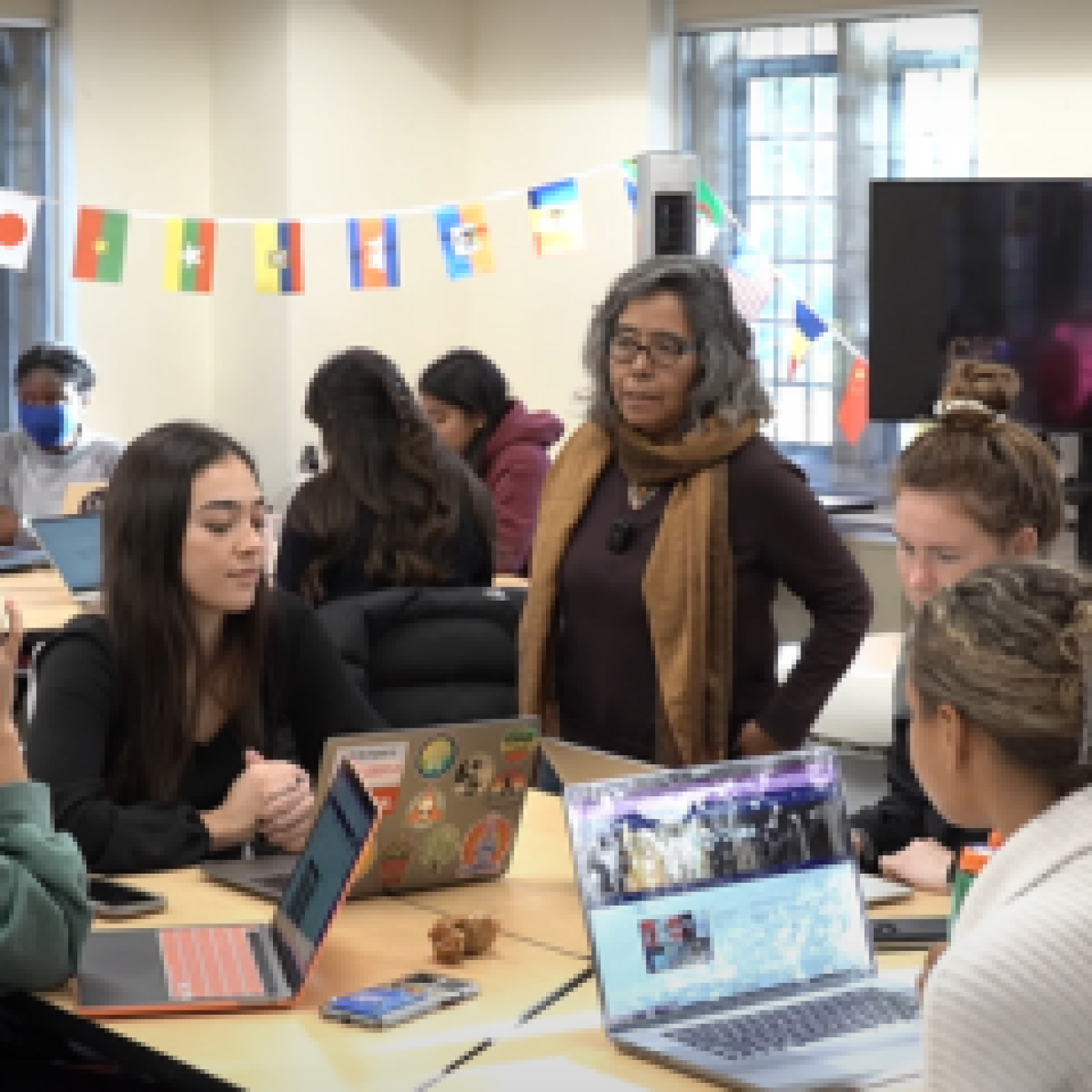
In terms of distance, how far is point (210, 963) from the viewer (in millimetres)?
2158

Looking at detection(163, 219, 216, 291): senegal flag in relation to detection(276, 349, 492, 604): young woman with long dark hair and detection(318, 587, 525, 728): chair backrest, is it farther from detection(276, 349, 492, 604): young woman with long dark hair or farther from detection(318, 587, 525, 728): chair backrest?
detection(318, 587, 525, 728): chair backrest

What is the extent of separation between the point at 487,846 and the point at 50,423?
3.57m

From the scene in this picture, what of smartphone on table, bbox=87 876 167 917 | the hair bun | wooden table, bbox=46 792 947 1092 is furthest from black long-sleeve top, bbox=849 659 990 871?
smartphone on table, bbox=87 876 167 917

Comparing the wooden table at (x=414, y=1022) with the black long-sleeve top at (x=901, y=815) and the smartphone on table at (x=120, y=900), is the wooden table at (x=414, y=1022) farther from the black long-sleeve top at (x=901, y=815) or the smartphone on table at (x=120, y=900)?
the black long-sleeve top at (x=901, y=815)

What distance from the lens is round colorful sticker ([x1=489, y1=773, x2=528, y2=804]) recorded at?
2451 millimetres

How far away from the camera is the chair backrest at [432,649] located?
356 centimetres

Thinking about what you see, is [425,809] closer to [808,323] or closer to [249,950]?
[249,950]

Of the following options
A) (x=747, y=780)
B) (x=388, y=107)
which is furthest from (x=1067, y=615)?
(x=388, y=107)

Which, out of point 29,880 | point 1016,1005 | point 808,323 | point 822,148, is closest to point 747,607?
point 29,880

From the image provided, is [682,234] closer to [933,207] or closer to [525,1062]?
[933,207]

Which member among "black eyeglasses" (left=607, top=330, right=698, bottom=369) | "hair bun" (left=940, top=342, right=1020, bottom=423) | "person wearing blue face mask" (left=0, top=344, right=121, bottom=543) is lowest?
"person wearing blue face mask" (left=0, top=344, right=121, bottom=543)

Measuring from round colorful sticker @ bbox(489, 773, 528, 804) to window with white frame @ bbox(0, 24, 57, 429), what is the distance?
16.0ft

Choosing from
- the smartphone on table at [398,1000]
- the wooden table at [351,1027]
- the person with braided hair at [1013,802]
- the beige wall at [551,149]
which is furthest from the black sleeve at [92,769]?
the beige wall at [551,149]

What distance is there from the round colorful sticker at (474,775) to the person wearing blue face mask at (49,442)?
3.47 m
